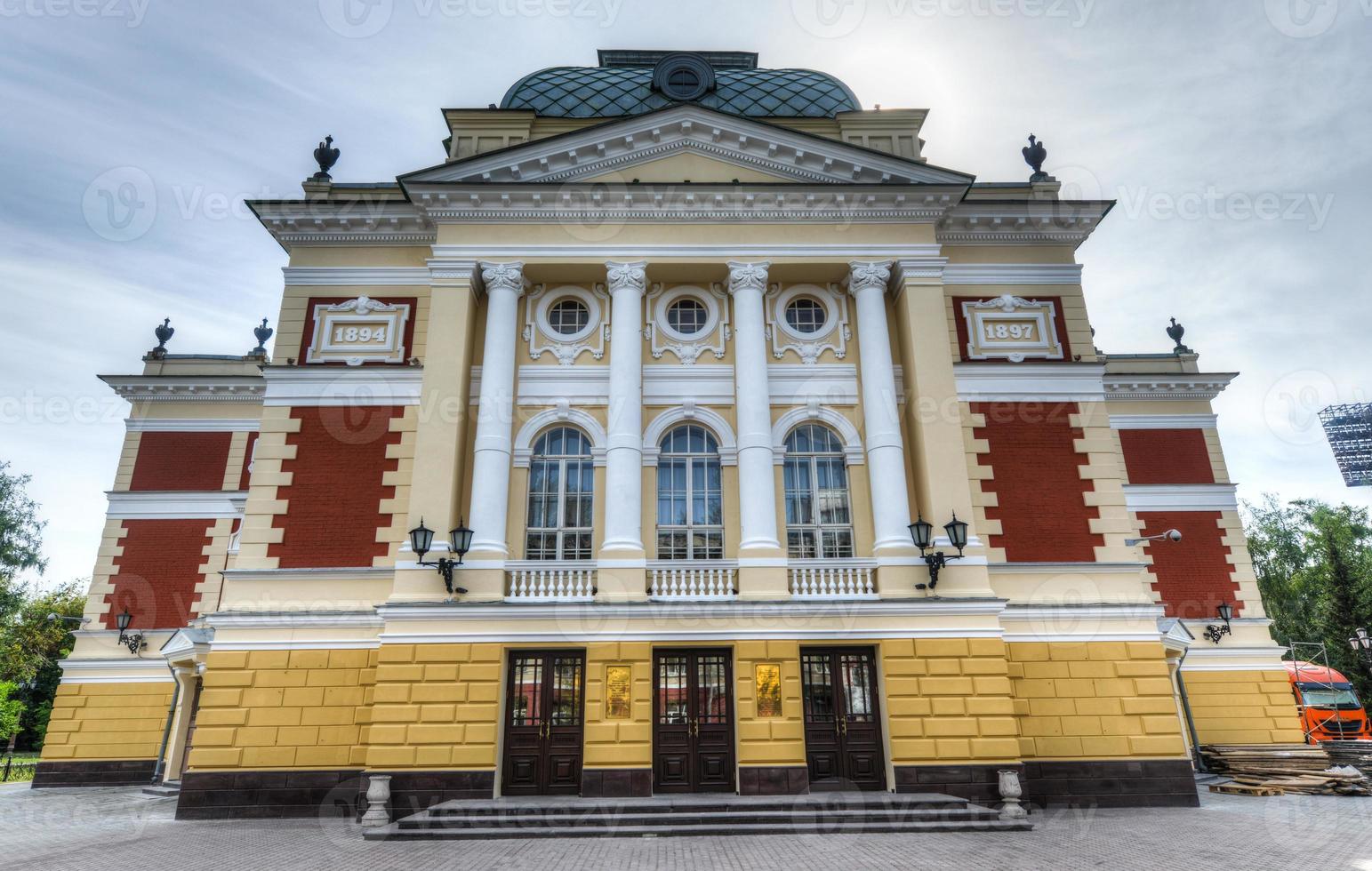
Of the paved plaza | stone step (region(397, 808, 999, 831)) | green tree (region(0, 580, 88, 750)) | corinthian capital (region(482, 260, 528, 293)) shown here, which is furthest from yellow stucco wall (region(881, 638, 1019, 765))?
green tree (region(0, 580, 88, 750))

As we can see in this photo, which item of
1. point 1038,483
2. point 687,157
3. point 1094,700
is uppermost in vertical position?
point 687,157

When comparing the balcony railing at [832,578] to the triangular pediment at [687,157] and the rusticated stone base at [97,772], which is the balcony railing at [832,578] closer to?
the triangular pediment at [687,157]

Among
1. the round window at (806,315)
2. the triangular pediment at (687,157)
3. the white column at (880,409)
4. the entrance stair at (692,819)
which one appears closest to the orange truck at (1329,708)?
the white column at (880,409)

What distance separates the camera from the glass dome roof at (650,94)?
17.3m

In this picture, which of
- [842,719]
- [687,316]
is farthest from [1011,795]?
[687,316]

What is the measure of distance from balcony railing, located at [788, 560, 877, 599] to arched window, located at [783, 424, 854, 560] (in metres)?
0.67

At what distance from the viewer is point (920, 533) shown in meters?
12.6

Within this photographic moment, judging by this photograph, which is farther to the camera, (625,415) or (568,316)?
(568,316)

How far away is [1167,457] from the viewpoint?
21.4 m

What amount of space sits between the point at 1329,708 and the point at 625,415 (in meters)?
27.1

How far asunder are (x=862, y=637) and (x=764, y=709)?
2.11 meters

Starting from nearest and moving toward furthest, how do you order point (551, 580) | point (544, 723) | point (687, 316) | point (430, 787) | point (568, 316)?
point (430, 787) < point (544, 723) < point (551, 580) < point (568, 316) < point (687, 316)

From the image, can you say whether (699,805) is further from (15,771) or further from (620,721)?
(15,771)

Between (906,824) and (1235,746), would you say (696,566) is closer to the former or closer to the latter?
(906,824)
